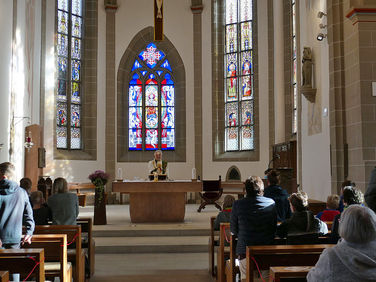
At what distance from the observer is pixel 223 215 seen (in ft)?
20.5

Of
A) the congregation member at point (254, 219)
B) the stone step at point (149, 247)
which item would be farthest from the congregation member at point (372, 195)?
the stone step at point (149, 247)

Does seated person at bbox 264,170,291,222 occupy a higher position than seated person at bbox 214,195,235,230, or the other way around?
seated person at bbox 264,170,291,222

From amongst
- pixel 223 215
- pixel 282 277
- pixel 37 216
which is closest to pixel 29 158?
pixel 37 216

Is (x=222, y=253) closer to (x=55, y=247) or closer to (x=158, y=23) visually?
(x=55, y=247)

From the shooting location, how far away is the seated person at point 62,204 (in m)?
5.79

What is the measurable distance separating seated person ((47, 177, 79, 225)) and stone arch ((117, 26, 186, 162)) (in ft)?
33.4

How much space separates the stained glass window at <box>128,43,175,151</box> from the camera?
16609 mm

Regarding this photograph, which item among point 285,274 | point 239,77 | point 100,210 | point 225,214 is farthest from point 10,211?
point 239,77

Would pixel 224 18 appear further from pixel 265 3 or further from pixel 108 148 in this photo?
pixel 108 148

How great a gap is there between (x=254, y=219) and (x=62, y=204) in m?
2.51

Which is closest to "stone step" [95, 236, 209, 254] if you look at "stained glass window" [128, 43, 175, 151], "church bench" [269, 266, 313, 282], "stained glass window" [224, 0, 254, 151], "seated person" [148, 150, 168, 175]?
"seated person" [148, 150, 168, 175]

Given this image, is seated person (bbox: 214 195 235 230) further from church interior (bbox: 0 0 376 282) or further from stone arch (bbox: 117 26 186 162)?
stone arch (bbox: 117 26 186 162)

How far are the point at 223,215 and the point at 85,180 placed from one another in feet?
31.8

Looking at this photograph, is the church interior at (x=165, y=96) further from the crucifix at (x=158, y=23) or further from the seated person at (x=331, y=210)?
the seated person at (x=331, y=210)
